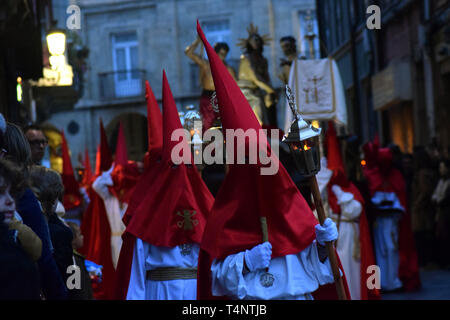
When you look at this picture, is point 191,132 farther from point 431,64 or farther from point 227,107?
point 431,64

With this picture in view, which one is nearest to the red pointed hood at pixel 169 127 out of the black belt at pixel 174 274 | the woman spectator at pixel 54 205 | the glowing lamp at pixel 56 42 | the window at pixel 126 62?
the black belt at pixel 174 274

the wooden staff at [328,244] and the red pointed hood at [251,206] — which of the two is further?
the red pointed hood at [251,206]

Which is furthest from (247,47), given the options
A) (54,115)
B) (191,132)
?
(54,115)

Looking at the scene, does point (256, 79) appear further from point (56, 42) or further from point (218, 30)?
point (218, 30)

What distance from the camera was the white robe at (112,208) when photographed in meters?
11.3

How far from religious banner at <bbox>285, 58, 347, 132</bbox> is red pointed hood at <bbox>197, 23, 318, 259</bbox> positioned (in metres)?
6.79

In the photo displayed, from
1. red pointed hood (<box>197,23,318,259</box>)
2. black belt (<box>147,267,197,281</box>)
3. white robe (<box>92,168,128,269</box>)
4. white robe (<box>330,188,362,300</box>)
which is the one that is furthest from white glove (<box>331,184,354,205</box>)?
red pointed hood (<box>197,23,318,259</box>)

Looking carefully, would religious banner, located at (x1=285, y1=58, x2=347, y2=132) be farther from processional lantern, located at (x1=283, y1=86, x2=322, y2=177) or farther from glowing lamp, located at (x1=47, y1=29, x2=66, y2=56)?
processional lantern, located at (x1=283, y1=86, x2=322, y2=177)

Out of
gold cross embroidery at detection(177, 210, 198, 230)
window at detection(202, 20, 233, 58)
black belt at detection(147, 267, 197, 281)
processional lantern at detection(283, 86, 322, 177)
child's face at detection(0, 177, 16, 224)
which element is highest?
window at detection(202, 20, 233, 58)

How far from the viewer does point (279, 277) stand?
4527 millimetres

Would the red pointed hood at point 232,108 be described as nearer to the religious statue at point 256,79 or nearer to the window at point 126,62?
the religious statue at point 256,79

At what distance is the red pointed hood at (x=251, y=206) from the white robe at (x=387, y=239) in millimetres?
7433

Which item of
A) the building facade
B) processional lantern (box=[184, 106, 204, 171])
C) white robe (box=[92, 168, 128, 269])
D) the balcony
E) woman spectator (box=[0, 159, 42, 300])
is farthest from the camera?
the balcony

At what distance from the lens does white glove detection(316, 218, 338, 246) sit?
14.3 feet
